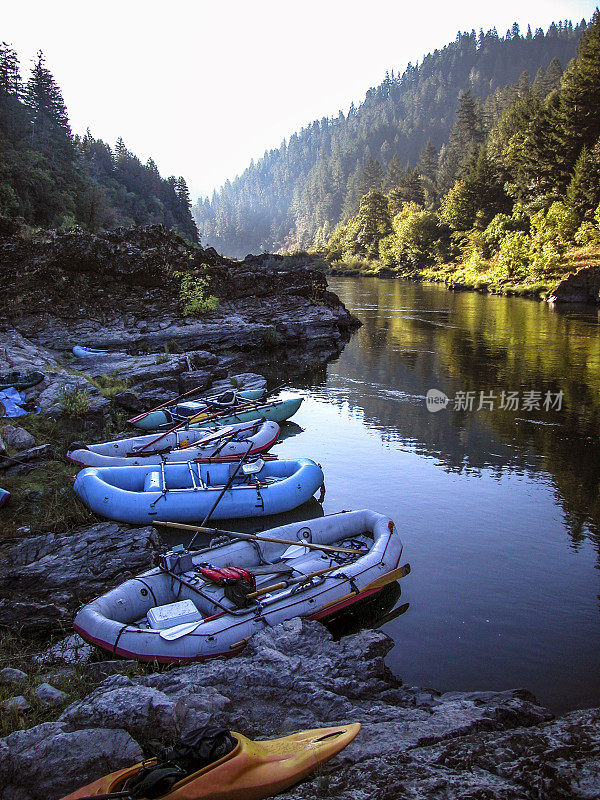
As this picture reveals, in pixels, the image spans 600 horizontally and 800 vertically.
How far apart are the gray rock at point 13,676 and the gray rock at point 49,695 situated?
286mm

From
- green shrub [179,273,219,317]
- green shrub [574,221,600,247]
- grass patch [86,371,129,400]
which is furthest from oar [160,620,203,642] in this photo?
green shrub [574,221,600,247]

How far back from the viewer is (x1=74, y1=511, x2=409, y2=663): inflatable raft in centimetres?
615

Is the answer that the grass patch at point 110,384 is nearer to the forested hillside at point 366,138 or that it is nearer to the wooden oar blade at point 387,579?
the wooden oar blade at point 387,579

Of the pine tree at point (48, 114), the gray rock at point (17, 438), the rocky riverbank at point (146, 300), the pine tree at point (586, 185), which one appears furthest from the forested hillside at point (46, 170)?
the pine tree at point (586, 185)

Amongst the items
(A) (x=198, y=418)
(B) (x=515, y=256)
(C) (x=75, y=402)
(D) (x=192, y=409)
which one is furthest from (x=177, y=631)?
(B) (x=515, y=256)

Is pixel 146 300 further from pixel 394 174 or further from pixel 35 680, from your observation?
pixel 394 174

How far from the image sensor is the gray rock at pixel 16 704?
471 cm

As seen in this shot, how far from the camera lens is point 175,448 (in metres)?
12.1

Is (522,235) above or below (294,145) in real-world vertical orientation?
below

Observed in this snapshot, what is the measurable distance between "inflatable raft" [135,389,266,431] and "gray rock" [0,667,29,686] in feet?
26.1

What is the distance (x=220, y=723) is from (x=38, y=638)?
10.0ft

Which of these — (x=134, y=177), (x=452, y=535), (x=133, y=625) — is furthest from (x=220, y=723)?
(x=134, y=177)

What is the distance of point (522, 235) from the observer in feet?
147

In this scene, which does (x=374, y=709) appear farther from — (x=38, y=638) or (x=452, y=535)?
(x=452, y=535)
